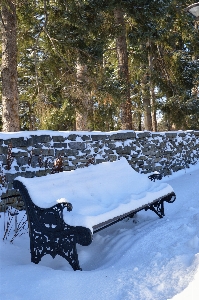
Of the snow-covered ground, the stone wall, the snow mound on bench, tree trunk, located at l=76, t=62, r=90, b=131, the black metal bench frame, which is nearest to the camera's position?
the snow-covered ground

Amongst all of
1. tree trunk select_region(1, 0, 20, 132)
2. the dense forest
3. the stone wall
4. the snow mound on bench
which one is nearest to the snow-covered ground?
the snow mound on bench

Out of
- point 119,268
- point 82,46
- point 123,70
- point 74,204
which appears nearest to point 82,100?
point 82,46

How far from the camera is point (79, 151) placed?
5.98 m

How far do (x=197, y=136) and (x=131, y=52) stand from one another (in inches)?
162

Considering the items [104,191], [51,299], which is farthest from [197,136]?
[51,299]

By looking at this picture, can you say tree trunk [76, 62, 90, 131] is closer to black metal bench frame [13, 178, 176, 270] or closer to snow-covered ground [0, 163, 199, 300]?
snow-covered ground [0, 163, 199, 300]

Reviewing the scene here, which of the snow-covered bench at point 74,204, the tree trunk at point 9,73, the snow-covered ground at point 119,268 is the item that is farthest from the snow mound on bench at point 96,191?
the tree trunk at point 9,73

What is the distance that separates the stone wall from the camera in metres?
4.65

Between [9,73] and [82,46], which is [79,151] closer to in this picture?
[9,73]

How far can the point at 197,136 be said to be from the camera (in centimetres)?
1130

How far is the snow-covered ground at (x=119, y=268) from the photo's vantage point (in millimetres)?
2410

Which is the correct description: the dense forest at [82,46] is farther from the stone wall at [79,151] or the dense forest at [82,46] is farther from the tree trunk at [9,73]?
the stone wall at [79,151]

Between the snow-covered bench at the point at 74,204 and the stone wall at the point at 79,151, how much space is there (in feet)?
2.16

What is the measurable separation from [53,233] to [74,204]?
436 mm
